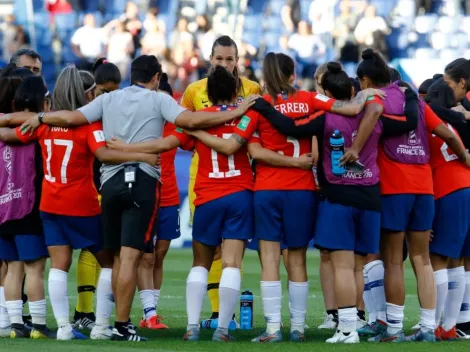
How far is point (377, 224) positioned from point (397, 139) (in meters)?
0.72

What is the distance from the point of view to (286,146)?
351 inches

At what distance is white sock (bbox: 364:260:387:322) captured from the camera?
31.1 ft

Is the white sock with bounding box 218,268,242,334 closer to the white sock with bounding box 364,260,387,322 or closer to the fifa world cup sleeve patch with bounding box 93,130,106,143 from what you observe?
the white sock with bounding box 364,260,387,322

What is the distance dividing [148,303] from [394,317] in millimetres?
2367

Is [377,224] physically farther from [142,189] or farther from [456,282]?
[142,189]

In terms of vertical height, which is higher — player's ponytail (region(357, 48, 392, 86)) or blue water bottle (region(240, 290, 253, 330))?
player's ponytail (region(357, 48, 392, 86))

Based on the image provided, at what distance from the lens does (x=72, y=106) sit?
915cm

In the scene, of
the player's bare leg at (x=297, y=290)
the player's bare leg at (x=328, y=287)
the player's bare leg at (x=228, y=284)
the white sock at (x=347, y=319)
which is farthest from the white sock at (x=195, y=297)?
the player's bare leg at (x=328, y=287)

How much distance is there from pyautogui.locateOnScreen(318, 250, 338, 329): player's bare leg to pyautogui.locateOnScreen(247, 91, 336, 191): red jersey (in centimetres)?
120

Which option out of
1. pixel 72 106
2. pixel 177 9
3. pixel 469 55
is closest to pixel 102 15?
pixel 177 9

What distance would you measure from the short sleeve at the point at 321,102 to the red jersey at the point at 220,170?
0.54 metres

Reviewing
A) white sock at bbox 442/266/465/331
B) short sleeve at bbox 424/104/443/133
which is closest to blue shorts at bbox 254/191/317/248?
short sleeve at bbox 424/104/443/133

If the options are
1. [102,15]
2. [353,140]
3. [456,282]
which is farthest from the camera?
[102,15]

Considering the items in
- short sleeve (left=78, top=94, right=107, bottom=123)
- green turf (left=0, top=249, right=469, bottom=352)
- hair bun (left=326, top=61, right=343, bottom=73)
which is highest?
hair bun (left=326, top=61, right=343, bottom=73)
